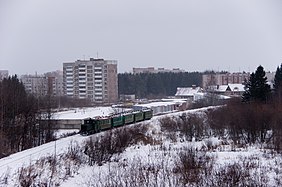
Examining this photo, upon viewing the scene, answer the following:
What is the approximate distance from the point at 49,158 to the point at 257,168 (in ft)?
30.7

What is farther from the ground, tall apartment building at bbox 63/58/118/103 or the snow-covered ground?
tall apartment building at bbox 63/58/118/103

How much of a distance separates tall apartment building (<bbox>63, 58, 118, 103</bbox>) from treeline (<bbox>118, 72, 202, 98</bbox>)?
46.1ft

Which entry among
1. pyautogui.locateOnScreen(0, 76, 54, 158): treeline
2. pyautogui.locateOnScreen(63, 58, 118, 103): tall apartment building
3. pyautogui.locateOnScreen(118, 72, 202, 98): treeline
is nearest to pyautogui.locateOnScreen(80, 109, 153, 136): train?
pyautogui.locateOnScreen(0, 76, 54, 158): treeline

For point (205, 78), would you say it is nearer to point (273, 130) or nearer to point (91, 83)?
point (91, 83)

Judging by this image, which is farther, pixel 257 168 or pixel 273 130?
pixel 273 130

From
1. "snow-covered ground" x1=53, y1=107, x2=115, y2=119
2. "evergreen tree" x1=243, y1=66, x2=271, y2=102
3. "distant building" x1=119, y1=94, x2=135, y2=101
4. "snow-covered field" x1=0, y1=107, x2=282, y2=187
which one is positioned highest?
"evergreen tree" x1=243, y1=66, x2=271, y2=102

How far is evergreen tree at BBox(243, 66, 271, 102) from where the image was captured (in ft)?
125

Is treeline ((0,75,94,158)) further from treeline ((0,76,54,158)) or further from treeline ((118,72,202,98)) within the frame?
treeline ((118,72,202,98))

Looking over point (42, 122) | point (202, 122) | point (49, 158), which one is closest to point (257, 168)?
point (49, 158)

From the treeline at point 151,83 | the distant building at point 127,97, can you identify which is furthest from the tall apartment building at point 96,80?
the treeline at point 151,83

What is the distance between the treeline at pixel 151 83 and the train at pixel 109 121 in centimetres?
6811

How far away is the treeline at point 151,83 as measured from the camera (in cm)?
11819

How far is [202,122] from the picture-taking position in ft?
125

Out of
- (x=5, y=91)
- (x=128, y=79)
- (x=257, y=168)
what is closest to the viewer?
(x=257, y=168)
